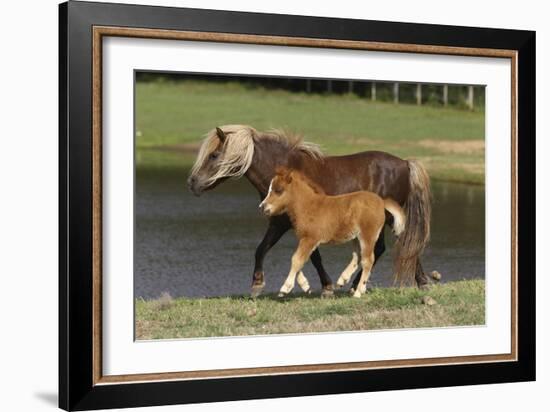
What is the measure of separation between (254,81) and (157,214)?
1.21m

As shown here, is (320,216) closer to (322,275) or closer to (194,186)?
(322,275)

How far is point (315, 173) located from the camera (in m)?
8.94

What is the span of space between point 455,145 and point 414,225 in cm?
74

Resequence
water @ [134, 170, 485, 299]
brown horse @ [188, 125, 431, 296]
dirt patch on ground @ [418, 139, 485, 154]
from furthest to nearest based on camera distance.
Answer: dirt patch on ground @ [418, 139, 485, 154] < brown horse @ [188, 125, 431, 296] < water @ [134, 170, 485, 299]

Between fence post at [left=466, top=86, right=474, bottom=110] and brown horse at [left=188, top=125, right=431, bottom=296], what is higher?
fence post at [left=466, top=86, right=474, bottom=110]

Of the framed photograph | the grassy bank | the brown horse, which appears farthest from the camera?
the brown horse

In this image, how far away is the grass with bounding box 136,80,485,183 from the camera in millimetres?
8805

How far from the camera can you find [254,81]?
28.6 ft

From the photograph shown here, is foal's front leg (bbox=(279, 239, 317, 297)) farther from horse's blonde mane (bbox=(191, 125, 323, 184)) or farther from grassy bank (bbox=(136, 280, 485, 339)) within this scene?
horse's blonde mane (bbox=(191, 125, 323, 184))

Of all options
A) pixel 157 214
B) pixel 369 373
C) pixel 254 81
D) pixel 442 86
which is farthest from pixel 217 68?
pixel 369 373

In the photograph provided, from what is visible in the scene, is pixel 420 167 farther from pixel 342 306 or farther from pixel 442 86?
pixel 342 306

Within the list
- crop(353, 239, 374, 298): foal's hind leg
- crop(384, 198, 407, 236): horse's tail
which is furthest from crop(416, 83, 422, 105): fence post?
crop(353, 239, 374, 298): foal's hind leg

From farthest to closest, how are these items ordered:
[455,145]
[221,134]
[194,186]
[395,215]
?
[455,145] < [395,215] < [194,186] < [221,134]

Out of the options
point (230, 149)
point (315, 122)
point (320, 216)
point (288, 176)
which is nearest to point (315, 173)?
point (288, 176)
